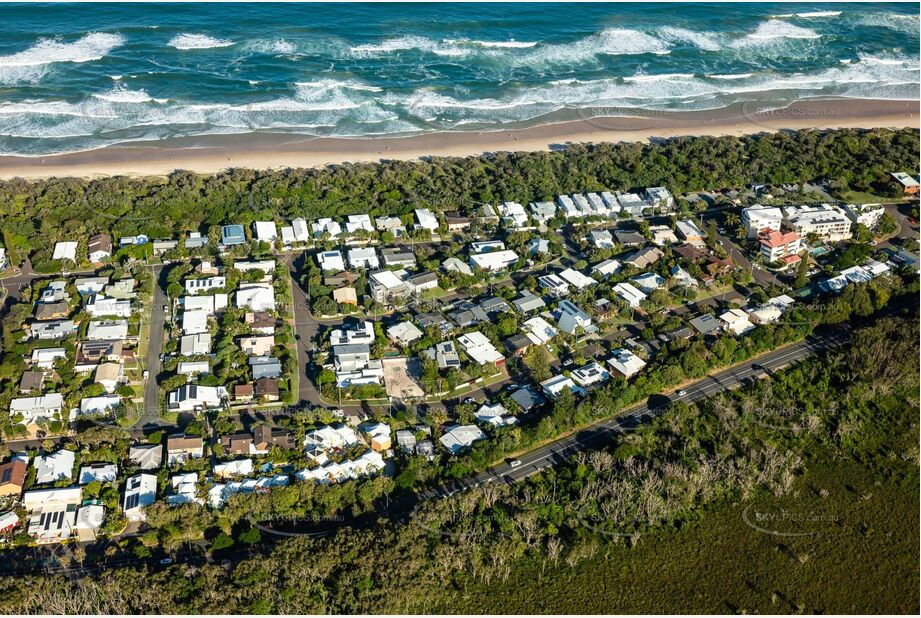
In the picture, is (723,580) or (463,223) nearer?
(723,580)

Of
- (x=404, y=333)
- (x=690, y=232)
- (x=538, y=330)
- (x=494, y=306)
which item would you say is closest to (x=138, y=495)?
(x=404, y=333)

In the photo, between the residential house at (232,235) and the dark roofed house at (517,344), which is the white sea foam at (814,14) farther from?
the residential house at (232,235)

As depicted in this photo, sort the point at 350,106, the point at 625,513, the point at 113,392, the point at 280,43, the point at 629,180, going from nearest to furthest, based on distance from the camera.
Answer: the point at 625,513 < the point at 113,392 < the point at 629,180 < the point at 350,106 < the point at 280,43

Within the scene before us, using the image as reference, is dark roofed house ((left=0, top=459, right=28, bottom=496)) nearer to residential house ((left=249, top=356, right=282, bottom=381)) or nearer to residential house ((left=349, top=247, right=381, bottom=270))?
residential house ((left=249, top=356, right=282, bottom=381))

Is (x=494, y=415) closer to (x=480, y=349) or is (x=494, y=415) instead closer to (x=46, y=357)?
(x=480, y=349)

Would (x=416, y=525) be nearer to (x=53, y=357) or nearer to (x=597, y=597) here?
(x=597, y=597)

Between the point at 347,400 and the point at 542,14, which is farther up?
the point at 542,14

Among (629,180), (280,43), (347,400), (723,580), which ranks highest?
(280,43)

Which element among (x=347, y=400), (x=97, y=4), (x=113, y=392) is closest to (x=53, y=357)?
(x=113, y=392)
